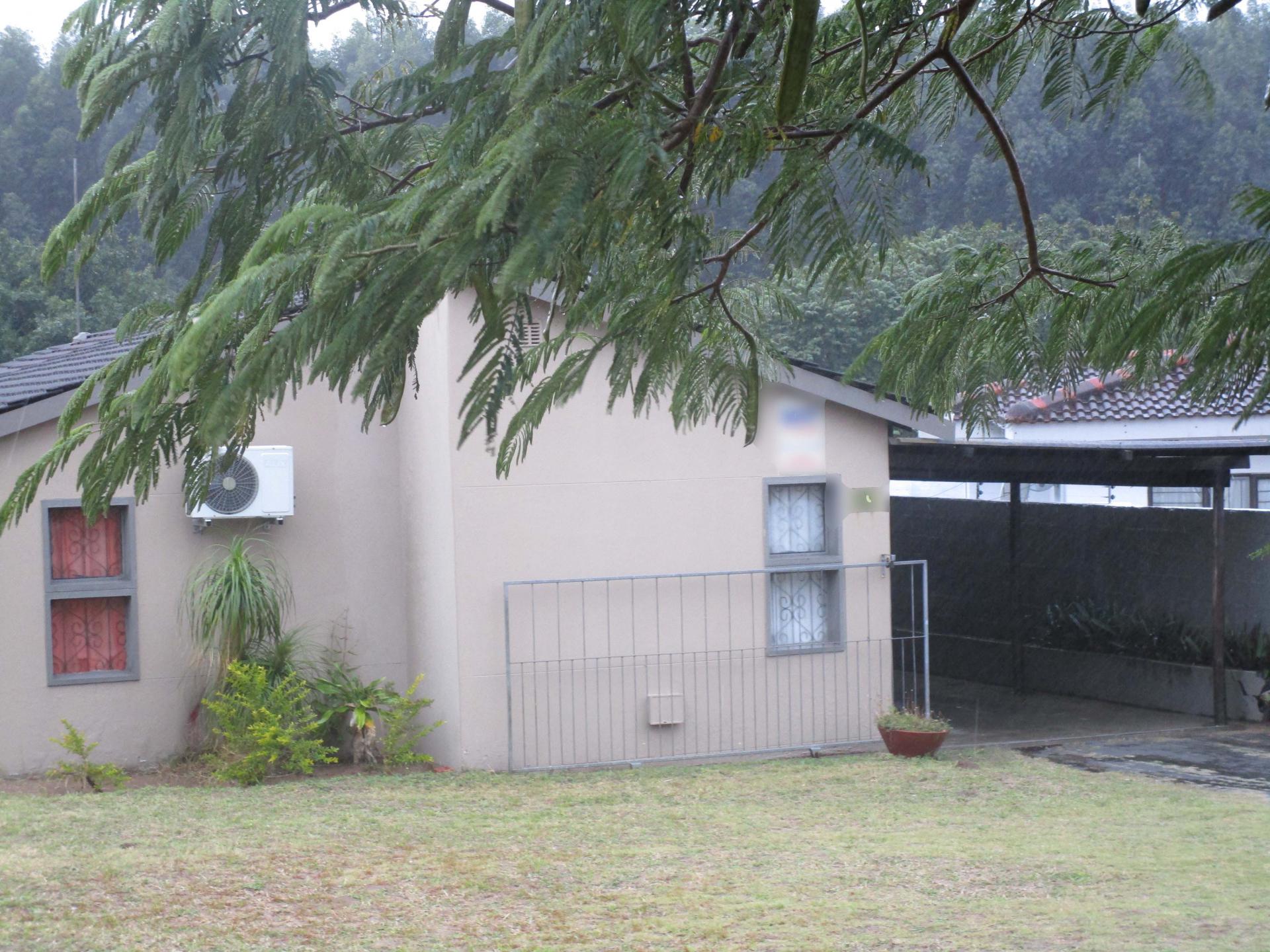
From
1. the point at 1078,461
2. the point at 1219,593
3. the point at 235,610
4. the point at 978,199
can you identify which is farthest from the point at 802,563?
the point at 978,199

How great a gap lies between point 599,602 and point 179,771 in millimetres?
3239

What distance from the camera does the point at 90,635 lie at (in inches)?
362

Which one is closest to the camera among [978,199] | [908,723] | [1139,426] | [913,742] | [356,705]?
[356,705]

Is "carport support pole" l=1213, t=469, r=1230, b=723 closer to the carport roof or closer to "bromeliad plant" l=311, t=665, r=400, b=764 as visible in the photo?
the carport roof

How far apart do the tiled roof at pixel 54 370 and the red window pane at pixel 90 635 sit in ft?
4.90

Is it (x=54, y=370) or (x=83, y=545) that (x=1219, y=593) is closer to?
(x=83, y=545)

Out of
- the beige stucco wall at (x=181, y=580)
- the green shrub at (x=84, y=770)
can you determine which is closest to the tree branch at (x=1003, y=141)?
the beige stucco wall at (x=181, y=580)

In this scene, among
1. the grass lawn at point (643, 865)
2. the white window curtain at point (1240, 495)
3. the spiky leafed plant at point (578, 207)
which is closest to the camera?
the spiky leafed plant at point (578, 207)

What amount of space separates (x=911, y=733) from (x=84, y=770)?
5.88 metres

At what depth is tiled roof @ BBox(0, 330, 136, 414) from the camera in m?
9.06

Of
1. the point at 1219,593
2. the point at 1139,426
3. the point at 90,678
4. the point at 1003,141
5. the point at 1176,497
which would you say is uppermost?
the point at 1003,141

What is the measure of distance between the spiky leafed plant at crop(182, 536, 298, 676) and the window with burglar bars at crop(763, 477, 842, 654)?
3.78 meters

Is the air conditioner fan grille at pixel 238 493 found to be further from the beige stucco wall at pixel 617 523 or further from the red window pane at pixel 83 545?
the beige stucco wall at pixel 617 523

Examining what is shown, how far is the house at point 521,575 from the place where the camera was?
9.09 m
